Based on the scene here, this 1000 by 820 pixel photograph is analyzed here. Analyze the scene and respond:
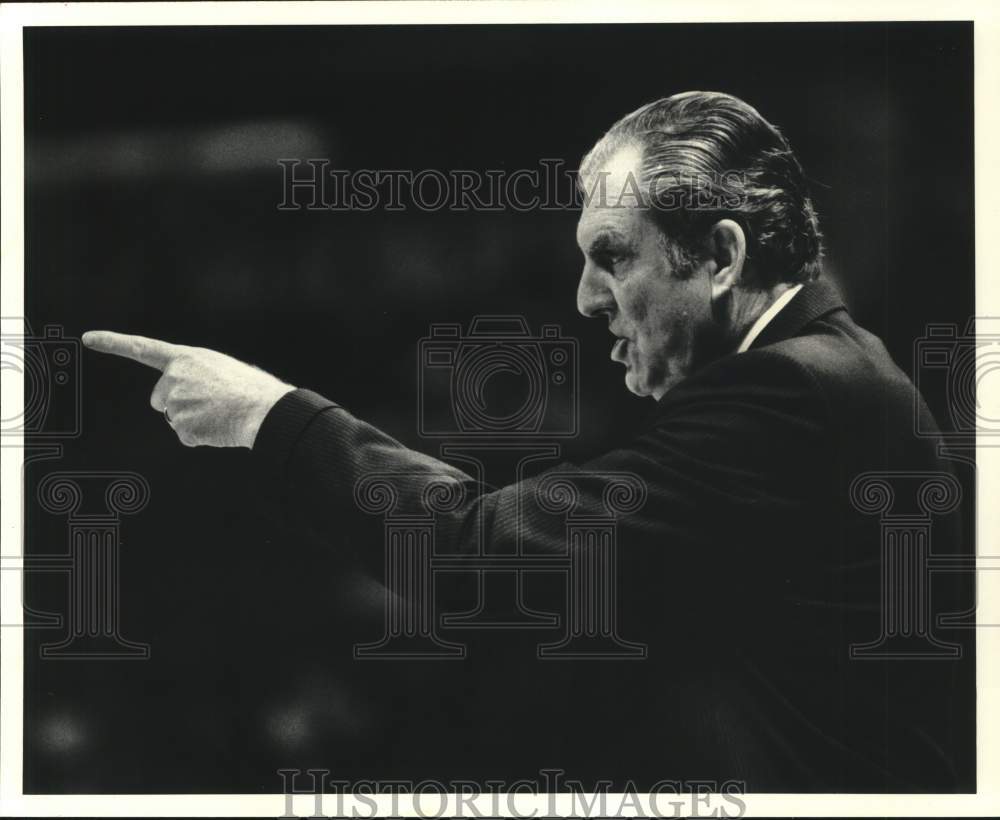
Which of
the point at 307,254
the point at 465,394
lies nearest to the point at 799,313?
the point at 465,394

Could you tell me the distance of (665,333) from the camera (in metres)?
2.42

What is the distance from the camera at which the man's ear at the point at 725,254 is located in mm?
2395

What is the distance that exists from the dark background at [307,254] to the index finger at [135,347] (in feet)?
Result: 0.13

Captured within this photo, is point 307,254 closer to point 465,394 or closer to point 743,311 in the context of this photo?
point 465,394

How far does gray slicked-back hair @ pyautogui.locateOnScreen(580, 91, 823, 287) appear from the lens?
95.0 inches

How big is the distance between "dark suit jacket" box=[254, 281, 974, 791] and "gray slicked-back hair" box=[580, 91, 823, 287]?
15 cm

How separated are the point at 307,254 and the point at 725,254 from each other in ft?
3.68

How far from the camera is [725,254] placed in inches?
94.7

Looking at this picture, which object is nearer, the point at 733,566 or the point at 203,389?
the point at 733,566

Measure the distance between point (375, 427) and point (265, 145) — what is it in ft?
2.73

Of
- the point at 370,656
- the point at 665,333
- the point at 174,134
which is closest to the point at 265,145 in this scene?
the point at 174,134

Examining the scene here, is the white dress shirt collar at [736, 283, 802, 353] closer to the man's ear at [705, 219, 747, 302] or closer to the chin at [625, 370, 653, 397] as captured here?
the man's ear at [705, 219, 747, 302]

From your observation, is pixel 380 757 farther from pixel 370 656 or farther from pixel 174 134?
pixel 174 134

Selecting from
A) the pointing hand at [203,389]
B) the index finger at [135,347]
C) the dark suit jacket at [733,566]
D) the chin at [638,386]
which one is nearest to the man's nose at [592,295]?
the chin at [638,386]
